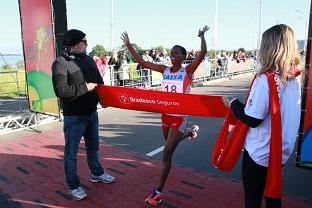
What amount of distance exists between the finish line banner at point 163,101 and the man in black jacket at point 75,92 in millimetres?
226

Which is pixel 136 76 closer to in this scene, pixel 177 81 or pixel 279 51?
pixel 177 81

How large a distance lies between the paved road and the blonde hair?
2.95m

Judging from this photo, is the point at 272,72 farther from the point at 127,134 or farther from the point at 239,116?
the point at 127,134

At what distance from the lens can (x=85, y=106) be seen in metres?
4.48

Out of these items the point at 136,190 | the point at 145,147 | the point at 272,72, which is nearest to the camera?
the point at 272,72

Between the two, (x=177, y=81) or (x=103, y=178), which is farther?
(x=103, y=178)

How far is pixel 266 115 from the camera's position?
2.57 m

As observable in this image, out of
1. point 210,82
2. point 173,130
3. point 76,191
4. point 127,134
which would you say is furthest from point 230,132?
point 210,82

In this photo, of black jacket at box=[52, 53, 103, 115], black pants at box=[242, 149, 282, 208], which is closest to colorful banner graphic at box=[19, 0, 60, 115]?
black jacket at box=[52, 53, 103, 115]

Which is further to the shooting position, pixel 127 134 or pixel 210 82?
pixel 210 82

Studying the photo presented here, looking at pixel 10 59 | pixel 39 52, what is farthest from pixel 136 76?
pixel 39 52

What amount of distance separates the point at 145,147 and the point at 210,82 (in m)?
14.2

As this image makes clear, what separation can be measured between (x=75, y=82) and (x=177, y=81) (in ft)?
4.34

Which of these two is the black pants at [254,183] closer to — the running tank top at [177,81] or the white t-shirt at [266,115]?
the white t-shirt at [266,115]
